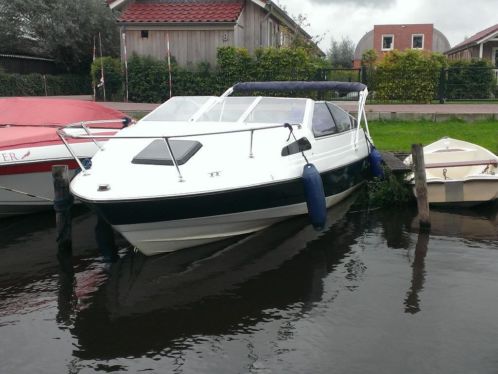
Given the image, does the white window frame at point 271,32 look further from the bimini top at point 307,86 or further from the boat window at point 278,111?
the boat window at point 278,111

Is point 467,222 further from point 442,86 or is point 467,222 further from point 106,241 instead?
point 442,86

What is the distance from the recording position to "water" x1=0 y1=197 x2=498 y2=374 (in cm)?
470

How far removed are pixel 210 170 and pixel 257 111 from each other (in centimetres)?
192

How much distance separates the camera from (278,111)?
8.36 m

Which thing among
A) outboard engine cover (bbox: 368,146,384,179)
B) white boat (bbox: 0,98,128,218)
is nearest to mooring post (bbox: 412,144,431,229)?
outboard engine cover (bbox: 368,146,384,179)

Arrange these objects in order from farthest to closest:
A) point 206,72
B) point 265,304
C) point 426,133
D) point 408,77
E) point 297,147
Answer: point 206,72 → point 408,77 → point 426,133 → point 297,147 → point 265,304

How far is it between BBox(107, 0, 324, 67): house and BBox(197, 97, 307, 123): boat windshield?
14.7 meters

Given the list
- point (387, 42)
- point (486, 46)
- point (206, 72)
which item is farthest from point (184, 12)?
point (387, 42)

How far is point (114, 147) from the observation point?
24.4 feet

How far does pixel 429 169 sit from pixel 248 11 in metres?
16.3

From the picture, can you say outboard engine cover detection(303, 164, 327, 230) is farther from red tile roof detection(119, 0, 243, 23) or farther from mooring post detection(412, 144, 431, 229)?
red tile roof detection(119, 0, 243, 23)

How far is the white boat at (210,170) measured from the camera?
636 centimetres

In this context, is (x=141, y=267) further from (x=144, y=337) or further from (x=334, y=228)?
(x=334, y=228)

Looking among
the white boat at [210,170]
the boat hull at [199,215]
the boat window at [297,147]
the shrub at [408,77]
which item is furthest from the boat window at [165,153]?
the shrub at [408,77]
